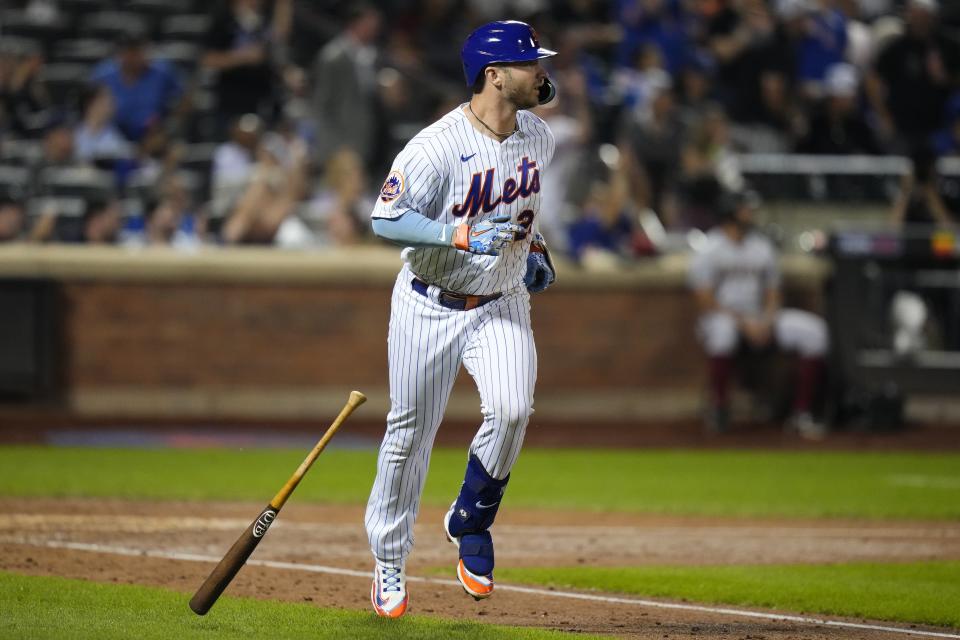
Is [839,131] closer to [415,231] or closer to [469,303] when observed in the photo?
[469,303]

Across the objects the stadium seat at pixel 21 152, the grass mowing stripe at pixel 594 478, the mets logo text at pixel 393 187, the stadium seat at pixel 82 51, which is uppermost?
the mets logo text at pixel 393 187

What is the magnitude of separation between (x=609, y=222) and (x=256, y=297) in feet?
11.7

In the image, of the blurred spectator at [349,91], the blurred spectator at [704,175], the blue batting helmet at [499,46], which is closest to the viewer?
the blue batting helmet at [499,46]

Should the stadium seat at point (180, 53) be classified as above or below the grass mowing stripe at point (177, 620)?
above

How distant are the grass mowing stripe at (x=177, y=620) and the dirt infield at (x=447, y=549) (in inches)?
11.9

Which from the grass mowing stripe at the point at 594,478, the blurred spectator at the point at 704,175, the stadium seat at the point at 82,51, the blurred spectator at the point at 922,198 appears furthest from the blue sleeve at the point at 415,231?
the stadium seat at the point at 82,51

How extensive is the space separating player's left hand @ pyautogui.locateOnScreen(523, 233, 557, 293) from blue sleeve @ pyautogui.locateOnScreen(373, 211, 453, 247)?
26.1 inches

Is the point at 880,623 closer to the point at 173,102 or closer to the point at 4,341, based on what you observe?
the point at 4,341

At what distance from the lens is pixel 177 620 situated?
576 centimetres

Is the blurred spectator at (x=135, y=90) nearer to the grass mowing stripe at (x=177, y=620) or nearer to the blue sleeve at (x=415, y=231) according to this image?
the grass mowing stripe at (x=177, y=620)

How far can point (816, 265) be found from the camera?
594 inches

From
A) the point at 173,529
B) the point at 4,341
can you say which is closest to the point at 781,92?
the point at 4,341

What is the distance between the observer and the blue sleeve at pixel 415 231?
5.56 meters

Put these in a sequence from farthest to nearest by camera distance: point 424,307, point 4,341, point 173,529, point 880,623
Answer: point 4,341
point 173,529
point 880,623
point 424,307
